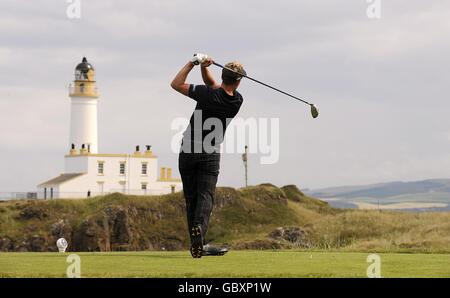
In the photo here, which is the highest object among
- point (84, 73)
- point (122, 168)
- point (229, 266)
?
point (84, 73)

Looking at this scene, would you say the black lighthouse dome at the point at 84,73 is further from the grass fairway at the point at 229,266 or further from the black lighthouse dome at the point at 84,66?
the grass fairway at the point at 229,266

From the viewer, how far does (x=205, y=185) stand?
17.8 m

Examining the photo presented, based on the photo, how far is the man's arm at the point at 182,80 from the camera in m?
17.0

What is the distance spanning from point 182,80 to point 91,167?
10479cm

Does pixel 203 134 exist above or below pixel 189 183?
above

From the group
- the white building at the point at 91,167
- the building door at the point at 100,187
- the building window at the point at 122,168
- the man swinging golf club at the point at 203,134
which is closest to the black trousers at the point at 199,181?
the man swinging golf club at the point at 203,134

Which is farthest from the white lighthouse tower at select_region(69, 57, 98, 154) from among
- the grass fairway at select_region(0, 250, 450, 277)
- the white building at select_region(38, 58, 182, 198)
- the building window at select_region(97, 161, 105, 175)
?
the grass fairway at select_region(0, 250, 450, 277)

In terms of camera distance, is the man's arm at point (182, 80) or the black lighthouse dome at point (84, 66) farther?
the black lighthouse dome at point (84, 66)

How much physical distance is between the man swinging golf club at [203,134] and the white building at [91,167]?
325 feet

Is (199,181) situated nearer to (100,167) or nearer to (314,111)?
(314,111)

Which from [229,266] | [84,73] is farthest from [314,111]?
[84,73]
